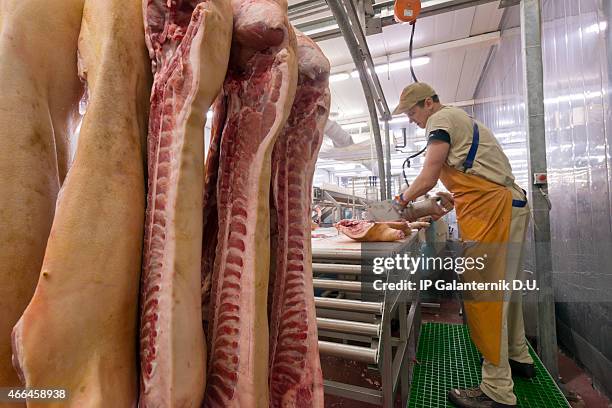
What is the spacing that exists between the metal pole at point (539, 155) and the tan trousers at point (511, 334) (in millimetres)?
280

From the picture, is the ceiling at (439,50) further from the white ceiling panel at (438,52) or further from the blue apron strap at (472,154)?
the blue apron strap at (472,154)

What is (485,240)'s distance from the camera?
7.26ft

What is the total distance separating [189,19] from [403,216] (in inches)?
107

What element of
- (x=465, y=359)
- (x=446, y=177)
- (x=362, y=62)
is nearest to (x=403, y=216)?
(x=446, y=177)

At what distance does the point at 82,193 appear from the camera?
1.57 feet

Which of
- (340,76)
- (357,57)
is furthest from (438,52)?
(357,57)

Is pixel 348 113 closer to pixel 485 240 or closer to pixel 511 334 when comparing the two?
pixel 485 240

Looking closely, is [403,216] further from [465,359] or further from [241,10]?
[241,10]

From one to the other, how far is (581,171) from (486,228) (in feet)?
3.68

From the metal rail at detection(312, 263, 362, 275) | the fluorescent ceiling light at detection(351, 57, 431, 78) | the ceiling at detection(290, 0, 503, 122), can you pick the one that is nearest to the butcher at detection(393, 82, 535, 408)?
the metal rail at detection(312, 263, 362, 275)

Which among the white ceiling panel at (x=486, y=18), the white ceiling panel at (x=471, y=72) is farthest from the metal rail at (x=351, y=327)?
the white ceiling panel at (x=471, y=72)

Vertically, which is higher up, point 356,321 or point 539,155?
point 539,155

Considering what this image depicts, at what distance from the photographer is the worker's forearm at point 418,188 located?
244cm

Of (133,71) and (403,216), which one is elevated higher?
(133,71)
